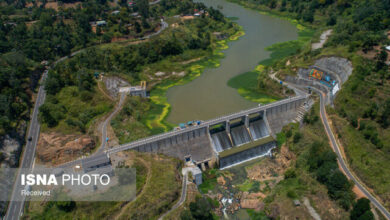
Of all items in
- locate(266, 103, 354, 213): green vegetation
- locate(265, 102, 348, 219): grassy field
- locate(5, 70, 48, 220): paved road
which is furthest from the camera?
locate(5, 70, 48, 220): paved road

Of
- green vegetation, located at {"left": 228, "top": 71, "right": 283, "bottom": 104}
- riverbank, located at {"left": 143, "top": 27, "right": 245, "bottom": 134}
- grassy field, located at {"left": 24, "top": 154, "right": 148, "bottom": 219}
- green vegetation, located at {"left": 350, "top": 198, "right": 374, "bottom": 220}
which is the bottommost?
riverbank, located at {"left": 143, "top": 27, "right": 245, "bottom": 134}

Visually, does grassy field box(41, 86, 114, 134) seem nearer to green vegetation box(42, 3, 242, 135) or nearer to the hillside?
green vegetation box(42, 3, 242, 135)

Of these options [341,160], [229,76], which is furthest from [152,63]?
[341,160]

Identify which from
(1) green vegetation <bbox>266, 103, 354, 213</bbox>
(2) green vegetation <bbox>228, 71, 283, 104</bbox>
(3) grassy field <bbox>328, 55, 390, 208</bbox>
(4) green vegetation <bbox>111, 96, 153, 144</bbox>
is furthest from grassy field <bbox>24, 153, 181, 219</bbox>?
(2) green vegetation <bbox>228, 71, 283, 104</bbox>

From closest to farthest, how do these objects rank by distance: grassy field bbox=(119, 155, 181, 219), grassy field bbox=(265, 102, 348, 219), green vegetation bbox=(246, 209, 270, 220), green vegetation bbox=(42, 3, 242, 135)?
grassy field bbox=(119, 155, 181, 219), grassy field bbox=(265, 102, 348, 219), green vegetation bbox=(246, 209, 270, 220), green vegetation bbox=(42, 3, 242, 135)

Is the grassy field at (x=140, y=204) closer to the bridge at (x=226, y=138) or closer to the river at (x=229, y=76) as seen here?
the bridge at (x=226, y=138)

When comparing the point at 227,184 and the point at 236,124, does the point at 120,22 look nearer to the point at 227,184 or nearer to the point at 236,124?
the point at 236,124

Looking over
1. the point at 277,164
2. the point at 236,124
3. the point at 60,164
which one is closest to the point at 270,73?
the point at 236,124
